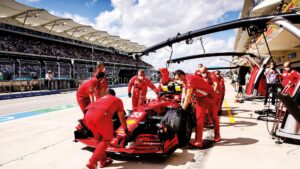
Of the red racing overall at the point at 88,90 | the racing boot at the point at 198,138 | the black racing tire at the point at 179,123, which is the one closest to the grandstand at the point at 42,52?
the red racing overall at the point at 88,90

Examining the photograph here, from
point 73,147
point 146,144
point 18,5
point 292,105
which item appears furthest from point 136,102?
point 18,5

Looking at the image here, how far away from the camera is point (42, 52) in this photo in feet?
117

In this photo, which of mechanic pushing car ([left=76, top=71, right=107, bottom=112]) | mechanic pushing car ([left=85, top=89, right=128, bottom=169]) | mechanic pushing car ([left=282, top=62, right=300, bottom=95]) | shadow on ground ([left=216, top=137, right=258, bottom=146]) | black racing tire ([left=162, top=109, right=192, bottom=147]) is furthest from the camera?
mechanic pushing car ([left=282, top=62, right=300, bottom=95])

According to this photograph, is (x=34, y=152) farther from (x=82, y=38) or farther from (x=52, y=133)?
(x=82, y=38)

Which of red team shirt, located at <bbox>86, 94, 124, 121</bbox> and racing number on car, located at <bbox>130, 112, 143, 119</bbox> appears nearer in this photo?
red team shirt, located at <bbox>86, 94, 124, 121</bbox>

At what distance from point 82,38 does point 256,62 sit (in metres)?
48.5

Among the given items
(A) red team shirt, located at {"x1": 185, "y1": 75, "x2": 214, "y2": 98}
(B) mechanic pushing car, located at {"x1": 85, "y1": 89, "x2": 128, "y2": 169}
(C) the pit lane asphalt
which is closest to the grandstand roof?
(C) the pit lane asphalt

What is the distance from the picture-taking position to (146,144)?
426 centimetres

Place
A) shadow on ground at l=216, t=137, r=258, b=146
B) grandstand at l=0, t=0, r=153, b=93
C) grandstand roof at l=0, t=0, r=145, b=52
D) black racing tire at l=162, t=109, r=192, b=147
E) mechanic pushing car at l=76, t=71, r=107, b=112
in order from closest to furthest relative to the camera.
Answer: black racing tire at l=162, t=109, r=192, b=147, shadow on ground at l=216, t=137, r=258, b=146, mechanic pushing car at l=76, t=71, r=107, b=112, grandstand at l=0, t=0, r=153, b=93, grandstand roof at l=0, t=0, r=145, b=52

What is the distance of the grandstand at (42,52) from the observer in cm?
2092

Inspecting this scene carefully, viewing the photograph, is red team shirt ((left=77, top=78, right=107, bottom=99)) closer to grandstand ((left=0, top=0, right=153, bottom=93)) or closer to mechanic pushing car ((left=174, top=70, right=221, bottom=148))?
mechanic pushing car ((left=174, top=70, right=221, bottom=148))

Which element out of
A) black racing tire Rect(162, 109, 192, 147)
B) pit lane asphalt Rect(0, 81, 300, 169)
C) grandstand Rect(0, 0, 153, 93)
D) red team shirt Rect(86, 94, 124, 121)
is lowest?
pit lane asphalt Rect(0, 81, 300, 169)

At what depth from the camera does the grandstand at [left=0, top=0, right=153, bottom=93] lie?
2092cm

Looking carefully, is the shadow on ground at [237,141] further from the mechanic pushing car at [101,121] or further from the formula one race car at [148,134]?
the mechanic pushing car at [101,121]
